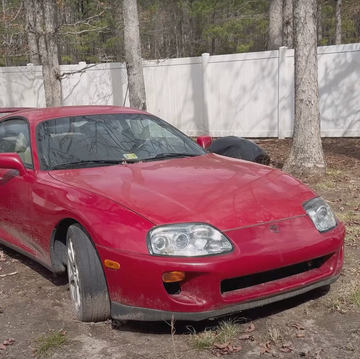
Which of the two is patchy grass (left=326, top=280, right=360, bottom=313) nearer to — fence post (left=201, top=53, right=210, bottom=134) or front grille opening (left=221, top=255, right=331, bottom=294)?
front grille opening (left=221, top=255, right=331, bottom=294)

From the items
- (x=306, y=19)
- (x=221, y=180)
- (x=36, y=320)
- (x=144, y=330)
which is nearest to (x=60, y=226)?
(x=36, y=320)

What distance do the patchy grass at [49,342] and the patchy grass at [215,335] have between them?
2.71 ft

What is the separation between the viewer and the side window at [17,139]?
442 cm

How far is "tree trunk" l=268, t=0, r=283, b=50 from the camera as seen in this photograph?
15.4m

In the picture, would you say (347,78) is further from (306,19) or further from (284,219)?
(284,219)

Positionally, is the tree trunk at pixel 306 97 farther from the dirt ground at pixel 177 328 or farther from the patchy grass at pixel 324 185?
the dirt ground at pixel 177 328

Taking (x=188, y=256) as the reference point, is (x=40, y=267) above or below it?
below

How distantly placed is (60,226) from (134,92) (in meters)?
7.67

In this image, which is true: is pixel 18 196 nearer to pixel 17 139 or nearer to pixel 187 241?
pixel 17 139

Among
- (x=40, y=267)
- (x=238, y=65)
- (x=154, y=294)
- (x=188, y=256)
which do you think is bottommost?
(x=40, y=267)

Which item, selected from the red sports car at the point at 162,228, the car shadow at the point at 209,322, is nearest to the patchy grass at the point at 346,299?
the car shadow at the point at 209,322

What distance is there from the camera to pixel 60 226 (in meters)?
3.77

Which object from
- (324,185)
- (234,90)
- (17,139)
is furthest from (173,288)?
(234,90)

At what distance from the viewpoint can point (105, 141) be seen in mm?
4375
